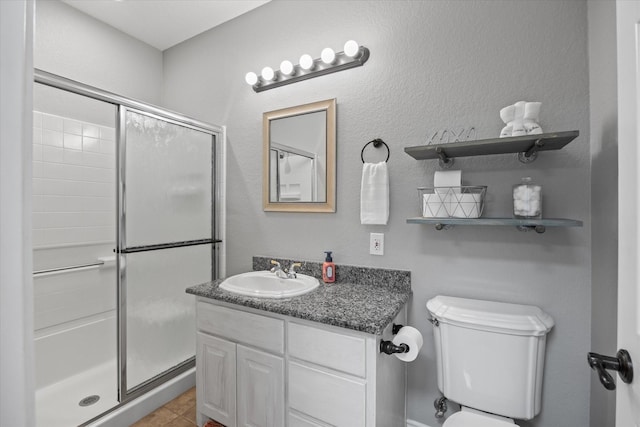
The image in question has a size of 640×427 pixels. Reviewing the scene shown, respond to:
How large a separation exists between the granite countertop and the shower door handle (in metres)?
0.60

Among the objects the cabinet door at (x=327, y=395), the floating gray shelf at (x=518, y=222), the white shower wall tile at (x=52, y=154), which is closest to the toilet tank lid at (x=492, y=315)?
the floating gray shelf at (x=518, y=222)

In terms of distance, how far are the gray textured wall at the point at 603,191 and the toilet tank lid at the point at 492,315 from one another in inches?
7.2

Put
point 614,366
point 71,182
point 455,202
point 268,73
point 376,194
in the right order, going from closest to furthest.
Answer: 1. point 614,366
2. point 455,202
3. point 376,194
4. point 268,73
5. point 71,182

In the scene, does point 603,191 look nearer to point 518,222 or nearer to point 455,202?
point 518,222

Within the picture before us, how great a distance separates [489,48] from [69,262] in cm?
280

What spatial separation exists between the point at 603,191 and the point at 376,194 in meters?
0.90

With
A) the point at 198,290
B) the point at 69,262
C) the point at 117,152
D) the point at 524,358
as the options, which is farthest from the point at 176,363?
the point at 524,358

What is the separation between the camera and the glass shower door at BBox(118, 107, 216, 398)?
170cm

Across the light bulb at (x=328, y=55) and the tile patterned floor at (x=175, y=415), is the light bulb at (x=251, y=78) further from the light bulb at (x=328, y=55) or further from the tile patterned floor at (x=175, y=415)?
the tile patterned floor at (x=175, y=415)

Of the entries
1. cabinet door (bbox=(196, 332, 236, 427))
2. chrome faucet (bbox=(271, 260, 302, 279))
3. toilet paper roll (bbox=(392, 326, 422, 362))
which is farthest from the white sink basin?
toilet paper roll (bbox=(392, 326, 422, 362))

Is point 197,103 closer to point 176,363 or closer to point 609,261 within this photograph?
point 176,363

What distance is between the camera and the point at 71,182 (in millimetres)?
2064

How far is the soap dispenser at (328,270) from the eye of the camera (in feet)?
5.65

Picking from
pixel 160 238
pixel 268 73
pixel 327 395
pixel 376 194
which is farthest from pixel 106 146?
pixel 327 395
